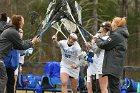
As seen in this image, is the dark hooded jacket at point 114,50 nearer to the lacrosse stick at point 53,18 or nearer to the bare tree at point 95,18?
the lacrosse stick at point 53,18

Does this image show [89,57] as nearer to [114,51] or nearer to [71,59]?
[71,59]

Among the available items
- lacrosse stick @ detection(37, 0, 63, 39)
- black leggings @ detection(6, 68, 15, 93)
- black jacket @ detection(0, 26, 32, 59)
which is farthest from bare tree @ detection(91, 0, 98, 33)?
black jacket @ detection(0, 26, 32, 59)

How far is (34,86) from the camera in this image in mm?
12516

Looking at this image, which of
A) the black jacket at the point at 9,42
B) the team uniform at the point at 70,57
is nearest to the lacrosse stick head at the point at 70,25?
the team uniform at the point at 70,57

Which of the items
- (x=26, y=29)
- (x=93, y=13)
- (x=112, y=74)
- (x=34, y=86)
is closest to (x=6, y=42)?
(x=112, y=74)

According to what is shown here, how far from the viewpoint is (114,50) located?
8414 millimetres

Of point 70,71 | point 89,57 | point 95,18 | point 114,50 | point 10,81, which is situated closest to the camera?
point 114,50

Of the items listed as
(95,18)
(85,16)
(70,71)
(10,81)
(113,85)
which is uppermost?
(85,16)

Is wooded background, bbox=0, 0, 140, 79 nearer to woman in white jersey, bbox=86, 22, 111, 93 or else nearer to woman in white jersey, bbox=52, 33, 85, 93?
woman in white jersey, bbox=52, 33, 85, 93

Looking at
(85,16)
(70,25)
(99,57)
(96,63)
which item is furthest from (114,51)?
(85,16)

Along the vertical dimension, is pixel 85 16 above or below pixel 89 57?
above

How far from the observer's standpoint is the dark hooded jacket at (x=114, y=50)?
830 centimetres

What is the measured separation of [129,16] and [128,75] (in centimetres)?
660

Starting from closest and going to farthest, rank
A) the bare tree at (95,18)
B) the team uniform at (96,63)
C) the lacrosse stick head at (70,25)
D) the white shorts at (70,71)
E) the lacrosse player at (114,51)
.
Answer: the lacrosse player at (114,51), the team uniform at (96,63), the white shorts at (70,71), the lacrosse stick head at (70,25), the bare tree at (95,18)
